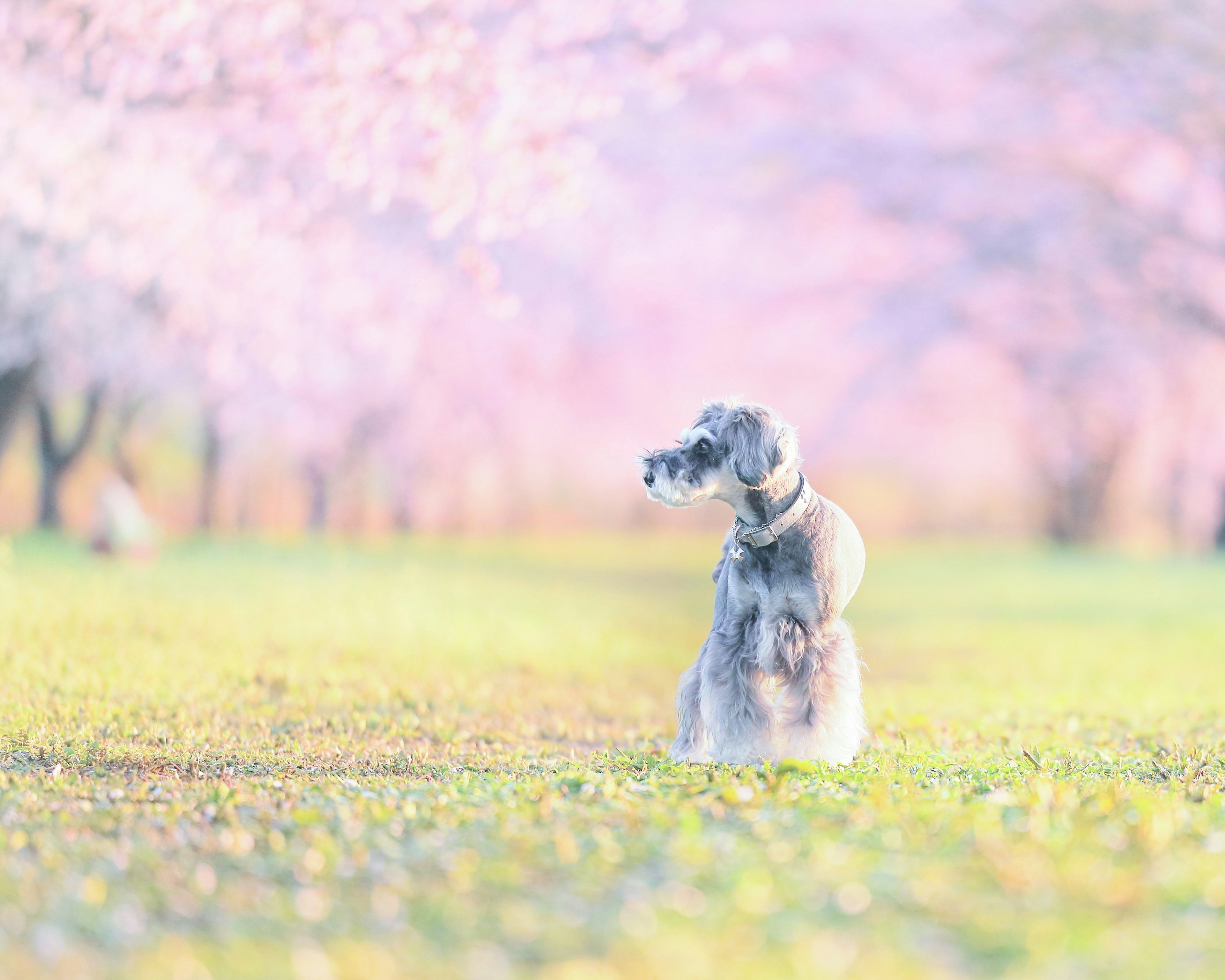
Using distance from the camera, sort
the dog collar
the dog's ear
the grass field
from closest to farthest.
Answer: the grass field, the dog's ear, the dog collar

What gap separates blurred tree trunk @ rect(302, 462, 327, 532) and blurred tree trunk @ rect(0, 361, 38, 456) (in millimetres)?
13108

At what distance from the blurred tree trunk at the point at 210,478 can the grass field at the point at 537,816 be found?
16166 mm

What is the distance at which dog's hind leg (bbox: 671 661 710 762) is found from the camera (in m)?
7.14

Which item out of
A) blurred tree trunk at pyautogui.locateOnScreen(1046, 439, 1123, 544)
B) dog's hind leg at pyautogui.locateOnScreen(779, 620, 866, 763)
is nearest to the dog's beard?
dog's hind leg at pyautogui.locateOnScreen(779, 620, 866, 763)

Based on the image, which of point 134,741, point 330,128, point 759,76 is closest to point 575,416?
point 759,76

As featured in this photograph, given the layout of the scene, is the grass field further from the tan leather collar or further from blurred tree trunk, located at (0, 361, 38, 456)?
blurred tree trunk, located at (0, 361, 38, 456)

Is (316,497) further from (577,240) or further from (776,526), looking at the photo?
(776,526)

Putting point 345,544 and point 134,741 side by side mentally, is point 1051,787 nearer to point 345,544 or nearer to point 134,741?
point 134,741

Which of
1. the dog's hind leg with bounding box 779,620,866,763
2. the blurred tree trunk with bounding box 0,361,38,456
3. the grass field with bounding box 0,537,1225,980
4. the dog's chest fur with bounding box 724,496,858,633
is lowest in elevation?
the grass field with bounding box 0,537,1225,980

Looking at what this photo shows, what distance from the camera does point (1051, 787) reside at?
6262 millimetres

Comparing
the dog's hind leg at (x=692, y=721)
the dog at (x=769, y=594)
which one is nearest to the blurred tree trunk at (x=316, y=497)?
the dog's hind leg at (x=692, y=721)

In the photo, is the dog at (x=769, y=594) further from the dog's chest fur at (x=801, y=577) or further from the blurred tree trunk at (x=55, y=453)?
the blurred tree trunk at (x=55, y=453)

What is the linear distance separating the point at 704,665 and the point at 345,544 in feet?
73.9

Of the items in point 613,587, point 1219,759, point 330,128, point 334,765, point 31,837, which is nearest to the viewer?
point 31,837
